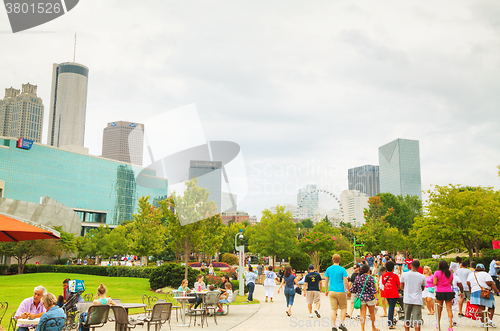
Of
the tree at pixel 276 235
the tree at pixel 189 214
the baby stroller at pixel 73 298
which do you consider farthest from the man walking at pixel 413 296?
the tree at pixel 276 235

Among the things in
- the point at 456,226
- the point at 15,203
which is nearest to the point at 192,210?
the point at 456,226

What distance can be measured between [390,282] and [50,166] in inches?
3929

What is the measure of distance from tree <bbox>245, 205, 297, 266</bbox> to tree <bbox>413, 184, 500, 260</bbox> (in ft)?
51.0

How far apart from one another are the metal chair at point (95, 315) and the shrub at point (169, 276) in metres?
12.1

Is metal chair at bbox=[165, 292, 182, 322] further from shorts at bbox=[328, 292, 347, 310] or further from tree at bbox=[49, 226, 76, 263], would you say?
tree at bbox=[49, 226, 76, 263]

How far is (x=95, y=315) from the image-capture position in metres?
9.20

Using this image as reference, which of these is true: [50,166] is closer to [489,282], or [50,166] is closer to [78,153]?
[78,153]

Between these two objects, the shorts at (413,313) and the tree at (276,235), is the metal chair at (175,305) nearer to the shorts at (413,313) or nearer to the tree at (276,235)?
the shorts at (413,313)

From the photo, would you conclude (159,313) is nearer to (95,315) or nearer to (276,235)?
(95,315)

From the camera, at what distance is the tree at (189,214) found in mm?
24031

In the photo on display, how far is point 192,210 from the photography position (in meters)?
25.0

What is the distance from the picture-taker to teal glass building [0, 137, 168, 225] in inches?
3462

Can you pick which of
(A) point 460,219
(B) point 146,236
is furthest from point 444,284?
(B) point 146,236

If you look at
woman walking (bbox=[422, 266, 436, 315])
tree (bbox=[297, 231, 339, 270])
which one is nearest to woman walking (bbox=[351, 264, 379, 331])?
woman walking (bbox=[422, 266, 436, 315])
